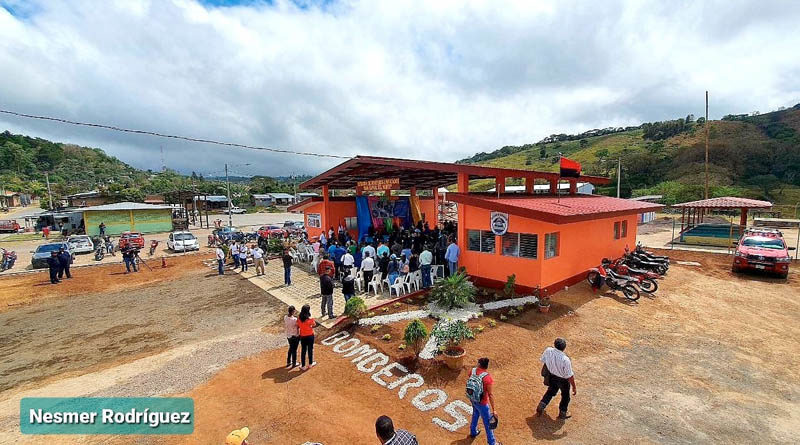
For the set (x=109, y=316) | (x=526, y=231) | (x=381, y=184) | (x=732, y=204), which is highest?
(x=381, y=184)

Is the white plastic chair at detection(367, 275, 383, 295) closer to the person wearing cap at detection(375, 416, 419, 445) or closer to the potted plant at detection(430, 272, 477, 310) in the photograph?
the potted plant at detection(430, 272, 477, 310)

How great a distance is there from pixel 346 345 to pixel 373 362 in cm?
118

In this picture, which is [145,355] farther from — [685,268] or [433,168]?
[685,268]

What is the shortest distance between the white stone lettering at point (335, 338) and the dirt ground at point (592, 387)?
0.92 feet

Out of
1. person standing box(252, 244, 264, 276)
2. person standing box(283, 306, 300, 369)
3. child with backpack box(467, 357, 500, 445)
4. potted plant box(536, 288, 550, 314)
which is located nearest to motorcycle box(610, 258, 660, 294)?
potted plant box(536, 288, 550, 314)

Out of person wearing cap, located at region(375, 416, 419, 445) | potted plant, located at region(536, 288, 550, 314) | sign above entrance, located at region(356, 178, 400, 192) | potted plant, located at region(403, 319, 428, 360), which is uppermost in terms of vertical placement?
sign above entrance, located at region(356, 178, 400, 192)

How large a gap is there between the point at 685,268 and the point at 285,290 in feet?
59.0

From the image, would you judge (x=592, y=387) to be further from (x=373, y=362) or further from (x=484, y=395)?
(x=373, y=362)

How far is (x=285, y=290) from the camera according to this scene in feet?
44.6

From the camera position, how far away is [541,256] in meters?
10.4

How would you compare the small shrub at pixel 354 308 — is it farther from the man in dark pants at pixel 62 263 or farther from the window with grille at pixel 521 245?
the man in dark pants at pixel 62 263

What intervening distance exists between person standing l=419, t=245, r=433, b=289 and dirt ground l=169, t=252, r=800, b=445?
3660 mm

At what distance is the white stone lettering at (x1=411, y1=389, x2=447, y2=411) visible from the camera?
232 inches

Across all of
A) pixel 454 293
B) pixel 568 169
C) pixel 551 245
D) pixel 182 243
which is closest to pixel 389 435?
pixel 454 293
